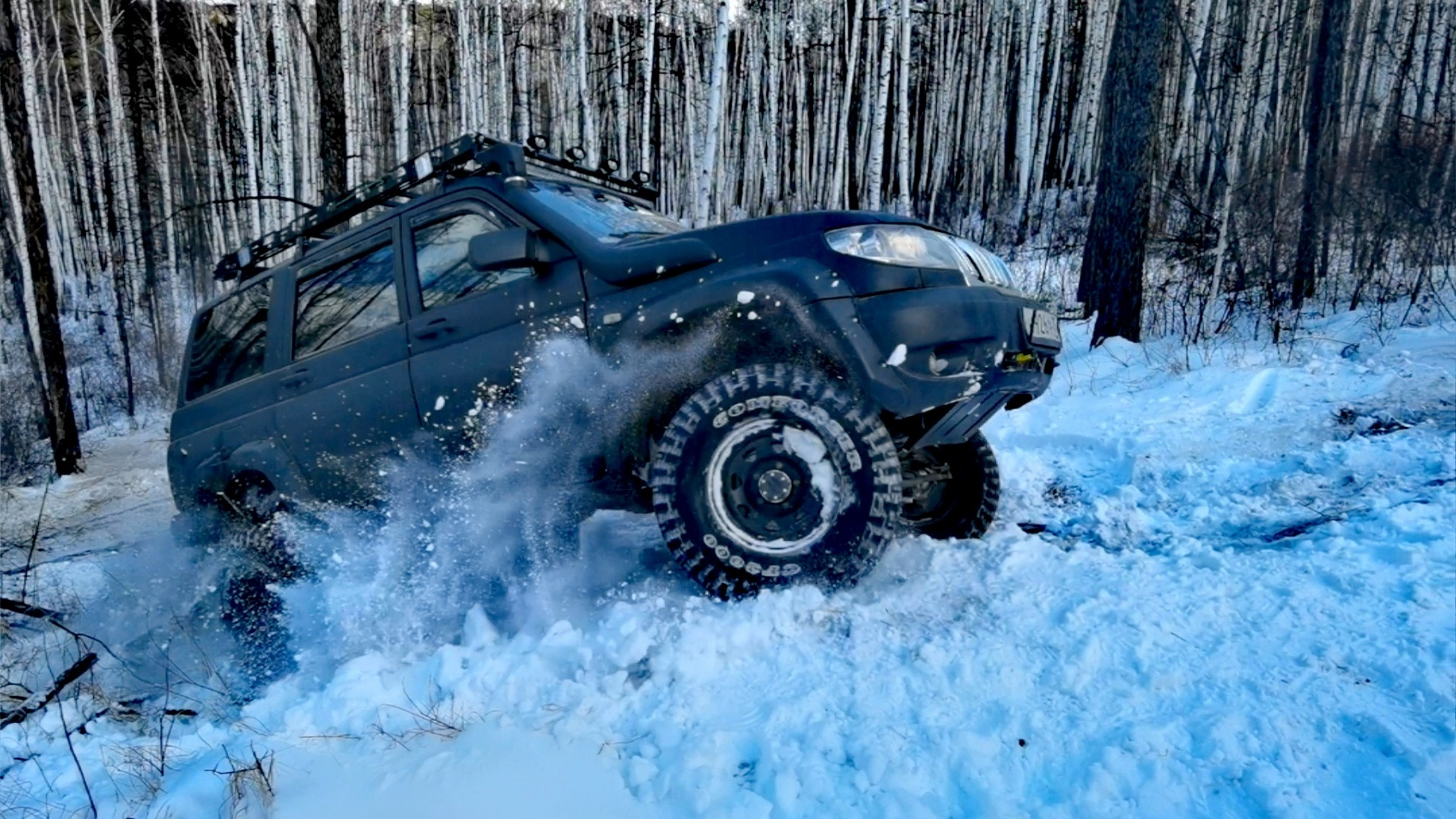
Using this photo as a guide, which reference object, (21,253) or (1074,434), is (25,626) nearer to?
(1074,434)

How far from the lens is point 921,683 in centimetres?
221

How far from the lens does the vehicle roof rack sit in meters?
3.50

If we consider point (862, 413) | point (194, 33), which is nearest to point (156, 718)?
point (862, 413)

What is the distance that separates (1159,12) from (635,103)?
16437 mm

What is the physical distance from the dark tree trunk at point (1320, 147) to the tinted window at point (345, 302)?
8.06 m

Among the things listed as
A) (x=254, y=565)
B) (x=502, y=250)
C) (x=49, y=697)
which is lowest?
(x=254, y=565)

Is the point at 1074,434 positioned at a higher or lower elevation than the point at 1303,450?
lower

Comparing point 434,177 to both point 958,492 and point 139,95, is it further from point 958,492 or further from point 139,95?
point 139,95

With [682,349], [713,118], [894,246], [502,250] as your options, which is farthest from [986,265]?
[713,118]

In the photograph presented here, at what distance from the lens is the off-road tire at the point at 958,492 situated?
3697 millimetres

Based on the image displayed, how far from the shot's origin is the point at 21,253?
9.91 m

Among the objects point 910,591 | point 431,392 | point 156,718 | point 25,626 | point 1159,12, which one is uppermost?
point 1159,12

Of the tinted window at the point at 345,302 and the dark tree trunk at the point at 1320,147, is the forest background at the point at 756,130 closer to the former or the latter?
the dark tree trunk at the point at 1320,147

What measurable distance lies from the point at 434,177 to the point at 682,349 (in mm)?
1588
